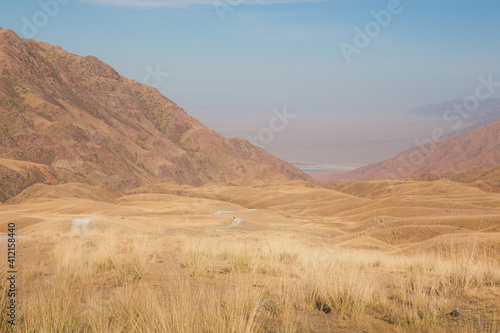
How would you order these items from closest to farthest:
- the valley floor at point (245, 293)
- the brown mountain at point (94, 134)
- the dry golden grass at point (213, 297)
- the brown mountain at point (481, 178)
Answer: the dry golden grass at point (213, 297) → the valley floor at point (245, 293) → the brown mountain at point (94, 134) → the brown mountain at point (481, 178)

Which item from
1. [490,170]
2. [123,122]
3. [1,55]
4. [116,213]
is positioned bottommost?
[116,213]

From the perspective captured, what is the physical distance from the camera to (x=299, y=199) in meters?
82.8

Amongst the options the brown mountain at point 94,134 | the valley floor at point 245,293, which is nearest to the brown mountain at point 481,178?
the brown mountain at point 94,134

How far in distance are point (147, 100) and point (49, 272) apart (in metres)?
156

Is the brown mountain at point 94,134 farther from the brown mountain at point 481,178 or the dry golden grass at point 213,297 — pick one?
the dry golden grass at point 213,297

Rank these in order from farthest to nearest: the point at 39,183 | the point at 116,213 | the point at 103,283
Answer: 1. the point at 39,183
2. the point at 116,213
3. the point at 103,283

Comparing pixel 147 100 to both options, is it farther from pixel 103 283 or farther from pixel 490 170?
pixel 103 283

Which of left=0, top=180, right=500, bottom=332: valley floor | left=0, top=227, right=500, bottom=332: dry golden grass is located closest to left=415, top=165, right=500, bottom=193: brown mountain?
left=0, top=180, right=500, bottom=332: valley floor

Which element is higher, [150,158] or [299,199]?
[150,158]

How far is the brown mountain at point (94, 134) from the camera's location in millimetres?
85188

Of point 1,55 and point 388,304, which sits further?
point 1,55

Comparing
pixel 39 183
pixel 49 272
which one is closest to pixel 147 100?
pixel 39 183

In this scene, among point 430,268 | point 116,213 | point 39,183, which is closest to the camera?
point 430,268

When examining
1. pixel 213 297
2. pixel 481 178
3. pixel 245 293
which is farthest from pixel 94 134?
pixel 245 293
